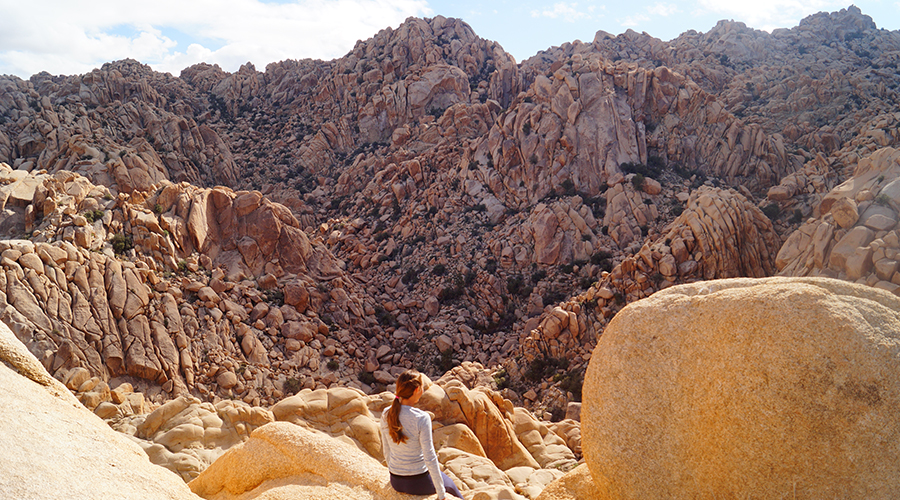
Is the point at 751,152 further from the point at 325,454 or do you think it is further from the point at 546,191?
the point at 325,454

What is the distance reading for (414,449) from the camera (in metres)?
6.42

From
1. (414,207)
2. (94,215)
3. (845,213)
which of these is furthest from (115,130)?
(845,213)

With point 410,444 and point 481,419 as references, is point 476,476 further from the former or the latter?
point 410,444

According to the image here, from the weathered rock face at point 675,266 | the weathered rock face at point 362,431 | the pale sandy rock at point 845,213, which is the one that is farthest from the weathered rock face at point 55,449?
the pale sandy rock at point 845,213

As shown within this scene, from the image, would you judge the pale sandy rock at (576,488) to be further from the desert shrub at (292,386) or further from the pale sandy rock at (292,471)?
the desert shrub at (292,386)

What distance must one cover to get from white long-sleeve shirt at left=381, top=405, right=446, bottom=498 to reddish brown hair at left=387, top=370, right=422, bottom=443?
2.3 inches

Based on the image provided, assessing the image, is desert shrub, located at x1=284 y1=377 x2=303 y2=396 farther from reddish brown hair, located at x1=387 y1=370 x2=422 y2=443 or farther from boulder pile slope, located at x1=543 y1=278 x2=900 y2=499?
boulder pile slope, located at x1=543 y1=278 x2=900 y2=499

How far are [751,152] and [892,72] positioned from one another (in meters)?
24.6

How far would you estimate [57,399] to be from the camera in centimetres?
604

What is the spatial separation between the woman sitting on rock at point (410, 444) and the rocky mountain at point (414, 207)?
4.63 metres

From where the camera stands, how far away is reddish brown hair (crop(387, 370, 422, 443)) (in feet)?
20.5

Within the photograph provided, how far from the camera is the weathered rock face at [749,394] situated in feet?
16.9

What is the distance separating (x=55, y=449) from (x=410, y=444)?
376 cm

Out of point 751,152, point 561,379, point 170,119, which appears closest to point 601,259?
point 561,379
